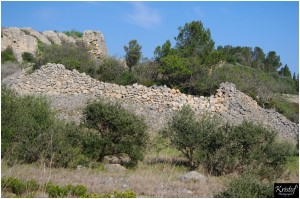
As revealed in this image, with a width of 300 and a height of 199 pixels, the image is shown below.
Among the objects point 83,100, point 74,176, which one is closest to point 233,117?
point 83,100

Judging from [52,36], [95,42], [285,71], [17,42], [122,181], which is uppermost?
[52,36]

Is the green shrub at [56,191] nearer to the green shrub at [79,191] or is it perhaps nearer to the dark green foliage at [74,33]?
the green shrub at [79,191]

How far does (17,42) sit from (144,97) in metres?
18.0

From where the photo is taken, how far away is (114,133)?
36.5 ft

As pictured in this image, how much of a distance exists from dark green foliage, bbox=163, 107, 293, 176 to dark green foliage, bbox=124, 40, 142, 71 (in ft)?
64.9

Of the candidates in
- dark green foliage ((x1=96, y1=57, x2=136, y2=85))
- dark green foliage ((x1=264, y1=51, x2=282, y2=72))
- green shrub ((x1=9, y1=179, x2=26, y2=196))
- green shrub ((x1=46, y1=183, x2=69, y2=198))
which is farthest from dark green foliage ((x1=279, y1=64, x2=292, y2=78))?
green shrub ((x1=9, y1=179, x2=26, y2=196))

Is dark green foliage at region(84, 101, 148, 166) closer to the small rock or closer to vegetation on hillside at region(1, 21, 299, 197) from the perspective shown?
vegetation on hillside at region(1, 21, 299, 197)

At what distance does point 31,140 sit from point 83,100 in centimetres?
1108

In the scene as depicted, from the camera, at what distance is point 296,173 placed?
1132 centimetres

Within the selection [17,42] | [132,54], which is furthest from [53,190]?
[17,42]

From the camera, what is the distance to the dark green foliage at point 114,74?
25.6 m

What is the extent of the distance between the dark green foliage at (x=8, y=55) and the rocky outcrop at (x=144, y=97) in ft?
33.4

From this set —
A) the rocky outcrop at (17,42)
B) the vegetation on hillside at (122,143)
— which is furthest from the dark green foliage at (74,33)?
the vegetation on hillside at (122,143)

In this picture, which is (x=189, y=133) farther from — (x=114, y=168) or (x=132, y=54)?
(x=132, y=54)
